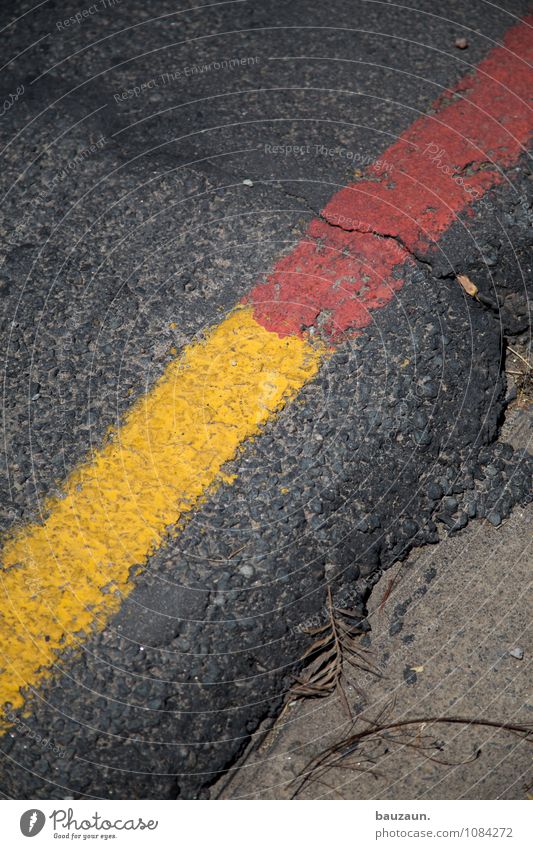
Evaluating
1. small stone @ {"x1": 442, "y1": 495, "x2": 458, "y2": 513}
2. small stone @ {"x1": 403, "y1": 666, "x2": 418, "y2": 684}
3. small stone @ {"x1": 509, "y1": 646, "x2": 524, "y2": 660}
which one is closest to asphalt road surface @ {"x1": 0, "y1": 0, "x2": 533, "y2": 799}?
small stone @ {"x1": 442, "y1": 495, "x2": 458, "y2": 513}

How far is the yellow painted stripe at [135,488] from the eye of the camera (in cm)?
194

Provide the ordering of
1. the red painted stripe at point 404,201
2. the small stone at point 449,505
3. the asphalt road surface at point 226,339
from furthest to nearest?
the red painted stripe at point 404,201 → the small stone at point 449,505 → the asphalt road surface at point 226,339

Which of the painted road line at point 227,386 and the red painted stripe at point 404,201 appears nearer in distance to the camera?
the painted road line at point 227,386

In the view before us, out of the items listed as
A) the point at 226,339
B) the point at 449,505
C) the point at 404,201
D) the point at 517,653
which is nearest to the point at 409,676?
the point at 517,653

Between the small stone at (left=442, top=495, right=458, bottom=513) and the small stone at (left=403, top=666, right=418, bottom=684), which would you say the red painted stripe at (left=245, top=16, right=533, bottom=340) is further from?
the small stone at (left=403, top=666, right=418, bottom=684)

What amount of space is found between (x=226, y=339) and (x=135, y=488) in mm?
505

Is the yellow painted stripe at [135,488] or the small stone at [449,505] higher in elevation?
the yellow painted stripe at [135,488]

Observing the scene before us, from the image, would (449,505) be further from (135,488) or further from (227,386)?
(135,488)

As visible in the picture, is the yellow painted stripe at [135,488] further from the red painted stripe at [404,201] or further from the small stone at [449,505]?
the small stone at [449,505]

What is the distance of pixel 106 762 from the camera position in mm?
1867

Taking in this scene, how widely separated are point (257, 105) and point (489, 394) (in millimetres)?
1257

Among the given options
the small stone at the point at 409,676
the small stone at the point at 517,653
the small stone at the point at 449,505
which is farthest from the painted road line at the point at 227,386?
the small stone at the point at 517,653
